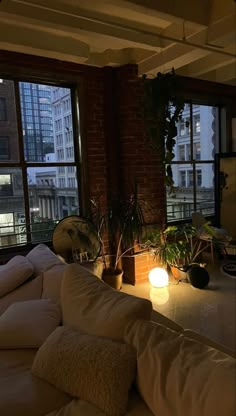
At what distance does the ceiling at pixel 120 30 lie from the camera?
7.27 ft

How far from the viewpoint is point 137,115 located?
354 centimetres

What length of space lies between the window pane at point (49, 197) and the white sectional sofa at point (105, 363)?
174cm

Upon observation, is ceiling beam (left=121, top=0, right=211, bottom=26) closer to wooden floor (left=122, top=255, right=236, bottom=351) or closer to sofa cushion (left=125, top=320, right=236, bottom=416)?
sofa cushion (left=125, top=320, right=236, bottom=416)

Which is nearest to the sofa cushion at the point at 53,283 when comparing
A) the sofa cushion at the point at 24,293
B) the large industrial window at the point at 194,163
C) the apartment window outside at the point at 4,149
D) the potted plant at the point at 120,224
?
the sofa cushion at the point at 24,293

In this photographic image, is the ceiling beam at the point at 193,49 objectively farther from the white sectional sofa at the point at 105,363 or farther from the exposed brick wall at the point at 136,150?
the white sectional sofa at the point at 105,363

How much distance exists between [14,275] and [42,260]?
27 centimetres

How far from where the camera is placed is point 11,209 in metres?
3.20

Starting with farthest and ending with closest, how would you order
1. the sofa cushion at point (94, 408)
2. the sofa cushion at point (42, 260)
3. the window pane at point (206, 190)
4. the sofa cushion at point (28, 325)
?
the window pane at point (206, 190), the sofa cushion at point (42, 260), the sofa cushion at point (28, 325), the sofa cushion at point (94, 408)

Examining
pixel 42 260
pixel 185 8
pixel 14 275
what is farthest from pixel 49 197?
pixel 185 8

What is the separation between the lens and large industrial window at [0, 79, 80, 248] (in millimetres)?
3129

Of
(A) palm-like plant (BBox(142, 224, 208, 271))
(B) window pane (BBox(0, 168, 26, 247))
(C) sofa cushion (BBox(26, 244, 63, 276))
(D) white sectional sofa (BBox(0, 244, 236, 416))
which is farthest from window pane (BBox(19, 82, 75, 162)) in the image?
(D) white sectional sofa (BBox(0, 244, 236, 416))

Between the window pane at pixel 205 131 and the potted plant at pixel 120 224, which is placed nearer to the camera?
the potted plant at pixel 120 224

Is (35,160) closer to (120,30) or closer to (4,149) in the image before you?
(4,149)

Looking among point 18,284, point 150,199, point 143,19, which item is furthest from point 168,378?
point 150,199
